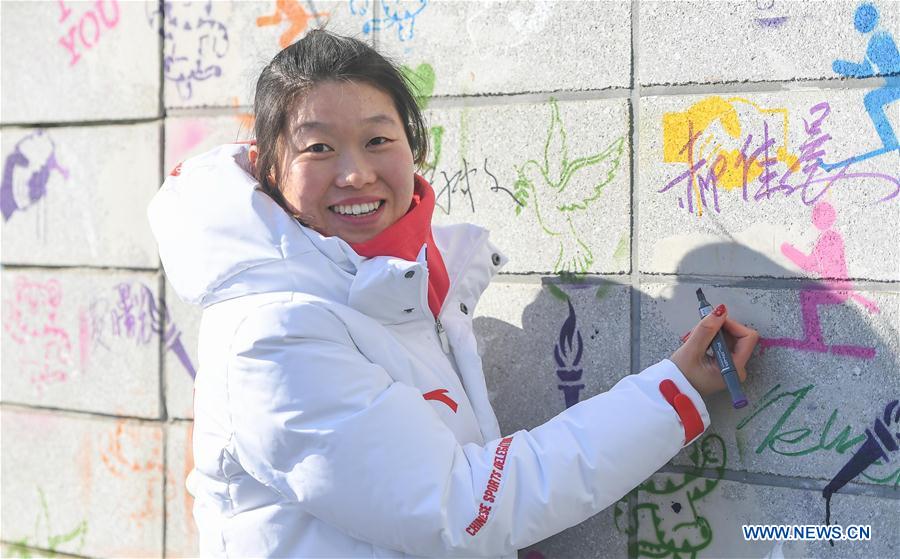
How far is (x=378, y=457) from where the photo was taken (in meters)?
1.85

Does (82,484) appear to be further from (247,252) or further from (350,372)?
(350,372)

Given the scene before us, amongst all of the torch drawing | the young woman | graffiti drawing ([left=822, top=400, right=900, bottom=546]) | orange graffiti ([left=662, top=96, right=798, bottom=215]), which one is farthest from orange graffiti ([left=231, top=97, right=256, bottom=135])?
graffiti drawing ([left=822, top=400, right=900, bottom=546])

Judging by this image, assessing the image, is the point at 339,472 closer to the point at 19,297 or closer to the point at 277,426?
the point at 277,426

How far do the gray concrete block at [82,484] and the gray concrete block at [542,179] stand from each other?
1.55m

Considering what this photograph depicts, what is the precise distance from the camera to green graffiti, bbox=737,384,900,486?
2320 mm

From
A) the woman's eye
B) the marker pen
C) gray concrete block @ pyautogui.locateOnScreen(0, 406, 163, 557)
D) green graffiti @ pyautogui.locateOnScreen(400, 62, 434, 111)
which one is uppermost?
green graffiti @ pyautogui.locateOnScreen(400, 62, 434, 111)

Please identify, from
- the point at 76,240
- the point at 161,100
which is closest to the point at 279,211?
the point at 161,100

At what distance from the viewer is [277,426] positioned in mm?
1852

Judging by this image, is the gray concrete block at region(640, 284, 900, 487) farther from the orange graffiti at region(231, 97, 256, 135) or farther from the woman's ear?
the orange graffiti at region(231, 97, 256, 135)

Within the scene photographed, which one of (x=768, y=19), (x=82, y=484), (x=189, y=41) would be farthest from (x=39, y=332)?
(x=768, y=19)

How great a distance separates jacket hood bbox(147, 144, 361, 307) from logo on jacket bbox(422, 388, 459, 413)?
0.35 m

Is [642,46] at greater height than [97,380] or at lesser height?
greater

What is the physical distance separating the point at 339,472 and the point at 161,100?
202 cm

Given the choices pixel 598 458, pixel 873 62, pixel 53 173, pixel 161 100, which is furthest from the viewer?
pixel 53 173
